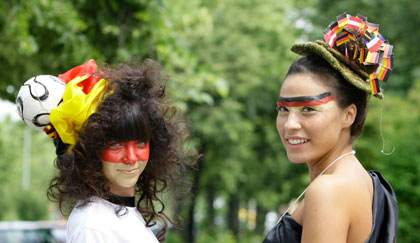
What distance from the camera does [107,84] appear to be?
232 cm

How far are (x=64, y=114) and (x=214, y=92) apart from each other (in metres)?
12.8

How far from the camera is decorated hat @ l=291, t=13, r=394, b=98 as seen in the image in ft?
7.18

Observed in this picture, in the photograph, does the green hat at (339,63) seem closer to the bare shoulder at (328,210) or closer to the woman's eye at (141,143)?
the bare shoulder at (328,210)

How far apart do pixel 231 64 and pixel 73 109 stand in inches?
523

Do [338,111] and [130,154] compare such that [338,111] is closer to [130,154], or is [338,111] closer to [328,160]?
[328,160]

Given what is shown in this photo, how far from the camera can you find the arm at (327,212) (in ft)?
6.40

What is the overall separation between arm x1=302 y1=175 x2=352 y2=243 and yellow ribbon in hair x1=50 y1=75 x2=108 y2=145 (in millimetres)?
978

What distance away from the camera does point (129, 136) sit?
2297 millimetres

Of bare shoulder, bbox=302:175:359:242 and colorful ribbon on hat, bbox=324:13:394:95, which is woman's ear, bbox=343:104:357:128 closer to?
colorful ribbon on hat, bbox=324:13:394:95

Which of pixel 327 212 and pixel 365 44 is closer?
pixel 327 212

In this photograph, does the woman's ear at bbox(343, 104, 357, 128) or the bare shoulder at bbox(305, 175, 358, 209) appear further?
the woman's ear at bbox(343, 104, 357, 128)

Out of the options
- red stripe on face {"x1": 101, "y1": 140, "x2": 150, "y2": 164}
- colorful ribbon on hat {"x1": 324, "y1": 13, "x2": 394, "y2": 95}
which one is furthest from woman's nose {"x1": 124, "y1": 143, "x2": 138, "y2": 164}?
colorful ribbon on hat {"x1": 324, "y1": 13, "x2": 394, "y2": 95}

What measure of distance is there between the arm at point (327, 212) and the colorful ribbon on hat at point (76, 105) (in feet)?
3.22

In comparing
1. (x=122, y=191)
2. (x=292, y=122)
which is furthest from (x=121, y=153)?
(x=292, y=122)
